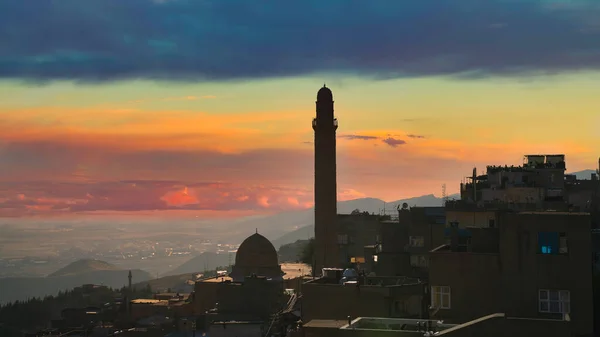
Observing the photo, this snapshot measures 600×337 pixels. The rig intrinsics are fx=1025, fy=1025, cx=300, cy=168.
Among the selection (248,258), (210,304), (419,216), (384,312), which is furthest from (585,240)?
(248,258)

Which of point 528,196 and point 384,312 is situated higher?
point 528,196

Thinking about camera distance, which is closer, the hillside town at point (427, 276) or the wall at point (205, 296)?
the hillside town at point (427, 276)

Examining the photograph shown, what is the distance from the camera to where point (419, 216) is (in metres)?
47.6

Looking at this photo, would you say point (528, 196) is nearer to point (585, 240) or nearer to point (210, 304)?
point (210, 304)

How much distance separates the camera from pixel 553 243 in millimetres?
24109

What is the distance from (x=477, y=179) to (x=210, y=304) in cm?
1798

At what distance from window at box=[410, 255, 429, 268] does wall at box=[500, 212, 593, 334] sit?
20.8 metres

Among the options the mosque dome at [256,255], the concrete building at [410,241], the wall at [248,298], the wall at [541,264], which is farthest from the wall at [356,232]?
the wall at [541,264]

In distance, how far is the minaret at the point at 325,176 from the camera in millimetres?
74500

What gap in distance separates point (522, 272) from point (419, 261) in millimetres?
21597

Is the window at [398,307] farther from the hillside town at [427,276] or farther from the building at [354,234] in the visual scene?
the building at [354,234]

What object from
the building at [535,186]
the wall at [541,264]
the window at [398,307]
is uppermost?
the building at [535,186]

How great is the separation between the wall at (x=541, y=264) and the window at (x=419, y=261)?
2084 centimetres

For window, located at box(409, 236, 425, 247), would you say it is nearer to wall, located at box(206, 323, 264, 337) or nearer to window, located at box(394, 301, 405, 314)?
wall, located at box(206, 323, 264, 337)
